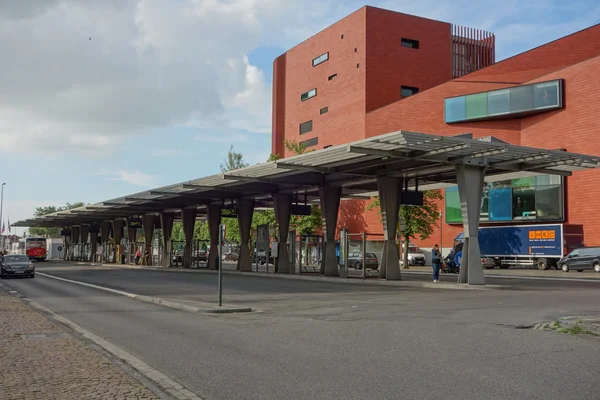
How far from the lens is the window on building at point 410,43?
64.3m

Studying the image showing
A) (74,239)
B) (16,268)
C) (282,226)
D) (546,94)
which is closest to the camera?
(16,268)

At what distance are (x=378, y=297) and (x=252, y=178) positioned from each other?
14.4 metres

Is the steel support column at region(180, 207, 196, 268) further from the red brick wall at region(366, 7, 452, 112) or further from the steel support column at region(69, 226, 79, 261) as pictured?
the steel support column at region(69, 226, 79, 261)

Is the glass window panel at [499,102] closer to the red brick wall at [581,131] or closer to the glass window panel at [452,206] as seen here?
the red brick wall at [581,131]

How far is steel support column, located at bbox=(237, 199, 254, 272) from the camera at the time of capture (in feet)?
141

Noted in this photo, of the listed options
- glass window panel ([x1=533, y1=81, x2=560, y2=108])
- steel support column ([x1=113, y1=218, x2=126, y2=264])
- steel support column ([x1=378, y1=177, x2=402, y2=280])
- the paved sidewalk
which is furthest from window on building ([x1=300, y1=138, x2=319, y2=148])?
the paved sidewalk

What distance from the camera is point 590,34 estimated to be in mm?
49531

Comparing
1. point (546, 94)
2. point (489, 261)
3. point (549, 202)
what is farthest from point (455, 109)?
point (489, 261)

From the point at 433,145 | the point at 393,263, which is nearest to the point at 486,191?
the point at 393,263

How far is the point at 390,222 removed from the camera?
96.5ft

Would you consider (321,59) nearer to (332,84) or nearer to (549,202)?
(332,84)

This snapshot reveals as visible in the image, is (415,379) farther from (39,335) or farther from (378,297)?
(378,297)

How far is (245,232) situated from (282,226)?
5.50 meters

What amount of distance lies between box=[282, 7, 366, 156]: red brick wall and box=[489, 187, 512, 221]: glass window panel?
14965 mm
